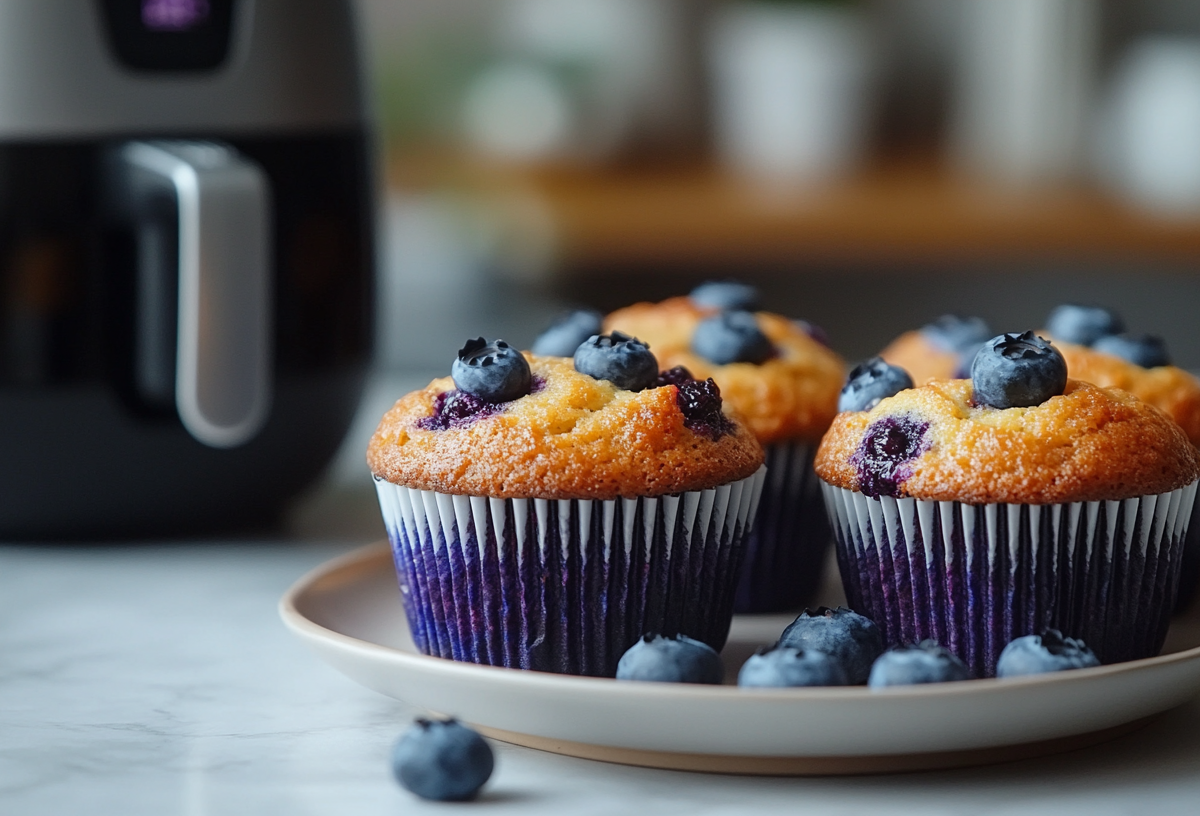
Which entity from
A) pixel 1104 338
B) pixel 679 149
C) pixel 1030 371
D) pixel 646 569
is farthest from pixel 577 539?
pixel 679 149

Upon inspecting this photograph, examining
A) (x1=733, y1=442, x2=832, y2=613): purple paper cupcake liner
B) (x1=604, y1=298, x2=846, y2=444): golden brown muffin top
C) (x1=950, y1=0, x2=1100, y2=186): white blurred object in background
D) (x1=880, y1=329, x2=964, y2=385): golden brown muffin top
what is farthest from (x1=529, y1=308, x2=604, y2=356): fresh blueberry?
(x1=950, y1=0, x2=1100, y2=186): white blurred object in background

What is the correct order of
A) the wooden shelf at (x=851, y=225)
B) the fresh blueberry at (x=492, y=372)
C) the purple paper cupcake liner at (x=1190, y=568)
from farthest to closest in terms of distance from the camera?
1. the wooden shelf at (x=851, y=225)
2. the purple paper cupcake liner at (x=1190, y=568)
3. the fresh blueberry at (x=492, y=372)

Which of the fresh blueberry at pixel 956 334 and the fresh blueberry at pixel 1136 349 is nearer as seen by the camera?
the fresh blueberry at pixel 1136 349

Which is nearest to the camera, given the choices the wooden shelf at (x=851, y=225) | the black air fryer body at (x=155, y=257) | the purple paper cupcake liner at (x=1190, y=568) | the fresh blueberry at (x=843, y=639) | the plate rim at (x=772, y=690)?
the plate rim at (x=772, y=690)

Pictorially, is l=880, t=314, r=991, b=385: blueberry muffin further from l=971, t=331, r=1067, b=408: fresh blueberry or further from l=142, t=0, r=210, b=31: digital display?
l=142, t=0, r=210, b=31: digital display

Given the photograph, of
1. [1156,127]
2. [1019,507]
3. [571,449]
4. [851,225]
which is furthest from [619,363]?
[1156,127]

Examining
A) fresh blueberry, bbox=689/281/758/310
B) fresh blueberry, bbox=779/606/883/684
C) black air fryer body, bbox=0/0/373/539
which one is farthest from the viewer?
fresh blueberry, bbox=689/281/758/310

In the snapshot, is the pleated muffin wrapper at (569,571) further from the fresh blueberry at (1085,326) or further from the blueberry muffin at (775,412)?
the fresh blueberry at (1085,326)

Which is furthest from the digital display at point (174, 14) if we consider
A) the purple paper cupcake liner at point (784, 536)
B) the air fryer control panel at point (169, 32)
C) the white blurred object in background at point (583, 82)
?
the white blurred object in background at point (583, 82)
